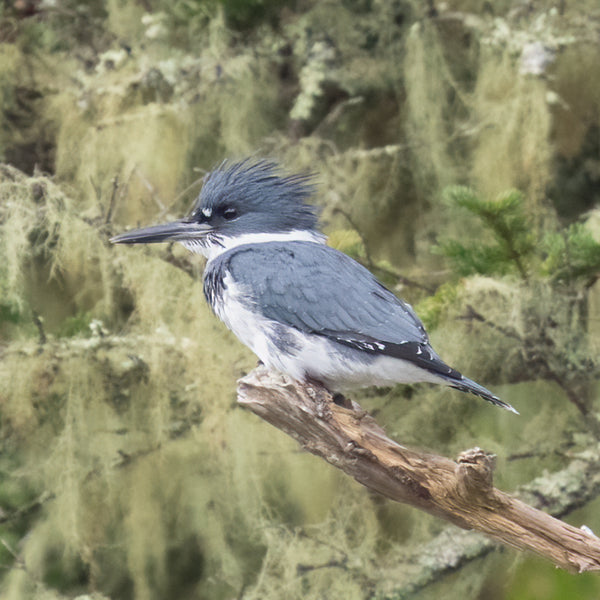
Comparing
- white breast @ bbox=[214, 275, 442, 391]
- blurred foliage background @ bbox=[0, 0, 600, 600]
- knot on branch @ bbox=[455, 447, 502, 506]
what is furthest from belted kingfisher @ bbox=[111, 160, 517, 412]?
blurred foliage background @ bbox=[0, 0, 600, 600]

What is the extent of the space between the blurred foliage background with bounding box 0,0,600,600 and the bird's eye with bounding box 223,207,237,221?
0.37 meters

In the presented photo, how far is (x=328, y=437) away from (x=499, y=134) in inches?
51.0

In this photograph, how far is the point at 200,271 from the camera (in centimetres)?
212

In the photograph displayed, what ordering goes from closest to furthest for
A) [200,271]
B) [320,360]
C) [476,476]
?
1. [476,476]
2. [320,360]
3. [200,271]

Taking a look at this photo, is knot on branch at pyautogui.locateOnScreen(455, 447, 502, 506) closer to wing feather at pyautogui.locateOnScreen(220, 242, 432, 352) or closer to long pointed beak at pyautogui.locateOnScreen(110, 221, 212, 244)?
wing feather at pyautogui.locateOnScreen(220, 242, 432, 352)

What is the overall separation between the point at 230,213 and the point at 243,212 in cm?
2

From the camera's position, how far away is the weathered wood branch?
1.30 metres

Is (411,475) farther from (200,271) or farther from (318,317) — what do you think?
(200,271)

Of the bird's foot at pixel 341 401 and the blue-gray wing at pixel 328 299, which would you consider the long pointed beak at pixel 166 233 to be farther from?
the bird's foot at pixel 341 401

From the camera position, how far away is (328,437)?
131 centimetres

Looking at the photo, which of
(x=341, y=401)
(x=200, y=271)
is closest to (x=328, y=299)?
(x=341, y=401)

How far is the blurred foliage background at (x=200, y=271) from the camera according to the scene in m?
2.04

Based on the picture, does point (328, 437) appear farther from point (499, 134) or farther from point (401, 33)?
point (401, 33)

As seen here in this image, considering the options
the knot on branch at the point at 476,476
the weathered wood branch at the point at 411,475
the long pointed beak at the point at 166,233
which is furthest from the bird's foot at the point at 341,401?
the long pointed beak at the point at 166,233
